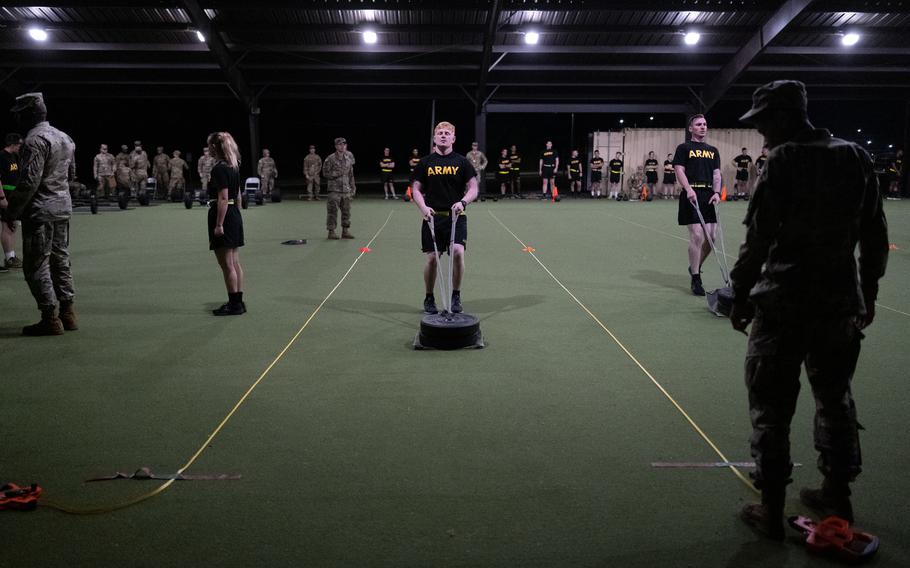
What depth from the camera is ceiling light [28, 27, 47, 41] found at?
21094 millimetres

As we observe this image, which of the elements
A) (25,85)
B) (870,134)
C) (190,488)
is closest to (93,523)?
(190,488)

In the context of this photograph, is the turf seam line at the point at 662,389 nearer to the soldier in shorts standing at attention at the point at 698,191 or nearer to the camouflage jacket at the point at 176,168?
the soldier in shorts standing at attention at the point at 698,191

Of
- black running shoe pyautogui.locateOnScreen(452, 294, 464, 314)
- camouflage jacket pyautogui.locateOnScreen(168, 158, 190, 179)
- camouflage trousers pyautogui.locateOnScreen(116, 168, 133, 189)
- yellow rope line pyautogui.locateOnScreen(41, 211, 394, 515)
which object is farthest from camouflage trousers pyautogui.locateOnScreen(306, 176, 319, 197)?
yellow rope line pyautogui.locateOnScreen(41, 211, 394, 515)

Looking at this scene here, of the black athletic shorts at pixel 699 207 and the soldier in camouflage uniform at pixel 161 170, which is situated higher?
the soldier in camouflage uniform at pixel 161 170

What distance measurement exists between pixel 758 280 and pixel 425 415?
210cm

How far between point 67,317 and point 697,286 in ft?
20.7

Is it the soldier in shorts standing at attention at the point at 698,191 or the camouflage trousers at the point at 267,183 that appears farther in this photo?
the camouflage trousers at the point at 267,183

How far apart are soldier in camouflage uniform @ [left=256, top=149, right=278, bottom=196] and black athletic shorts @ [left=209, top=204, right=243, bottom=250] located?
18.9m

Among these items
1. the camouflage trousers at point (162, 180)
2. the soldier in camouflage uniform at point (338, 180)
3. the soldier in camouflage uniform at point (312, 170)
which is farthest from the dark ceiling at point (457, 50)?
the soldier in camouflage uniform at point (338, 180)

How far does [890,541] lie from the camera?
2748mm

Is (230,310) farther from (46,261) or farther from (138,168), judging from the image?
(138,168)

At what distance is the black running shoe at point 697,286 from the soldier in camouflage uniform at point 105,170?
22.9 metres

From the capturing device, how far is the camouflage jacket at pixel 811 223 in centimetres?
261

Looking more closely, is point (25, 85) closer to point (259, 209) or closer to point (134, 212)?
point (134, 212)
